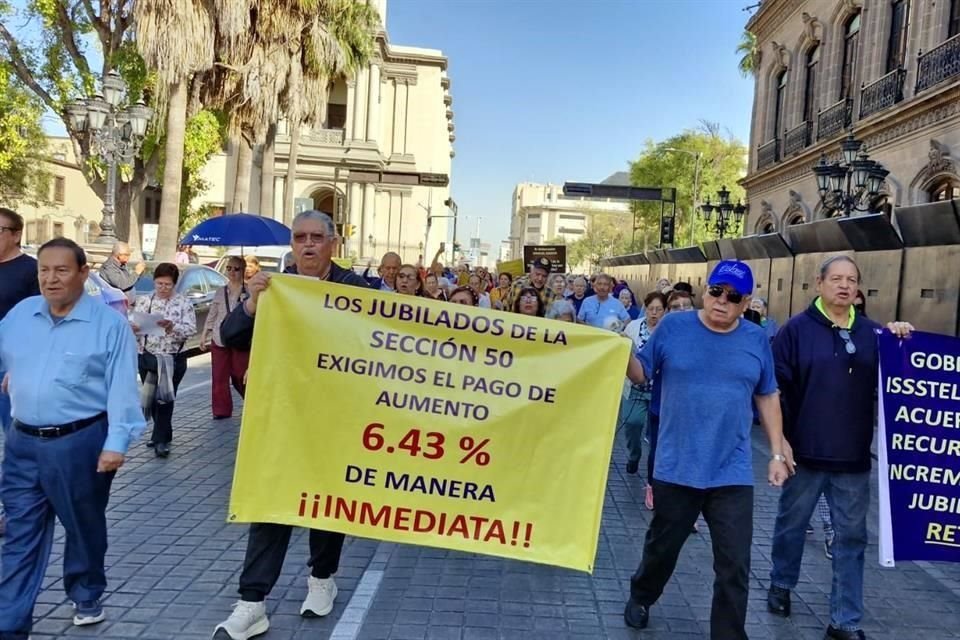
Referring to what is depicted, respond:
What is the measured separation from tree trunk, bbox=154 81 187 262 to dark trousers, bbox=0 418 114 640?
18.2m

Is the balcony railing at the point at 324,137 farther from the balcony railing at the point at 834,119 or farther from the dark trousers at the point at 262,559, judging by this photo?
the dark trousers at the point at 262,559

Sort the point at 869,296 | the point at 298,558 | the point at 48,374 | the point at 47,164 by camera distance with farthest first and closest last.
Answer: the point at 47,164, the point at 869,296, the point at 298,558, the point at 48,374

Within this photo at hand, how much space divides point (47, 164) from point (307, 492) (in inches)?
1882

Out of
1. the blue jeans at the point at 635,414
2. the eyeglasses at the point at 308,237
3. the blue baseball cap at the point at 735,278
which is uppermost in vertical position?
the eyeglasses at the point at 308,237

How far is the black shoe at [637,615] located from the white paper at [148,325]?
5251 millimetres

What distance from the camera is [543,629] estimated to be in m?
4.18

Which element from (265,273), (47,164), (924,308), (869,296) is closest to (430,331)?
(265,273)

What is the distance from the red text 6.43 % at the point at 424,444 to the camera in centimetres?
387

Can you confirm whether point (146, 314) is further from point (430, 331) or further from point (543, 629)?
point (543, 629)

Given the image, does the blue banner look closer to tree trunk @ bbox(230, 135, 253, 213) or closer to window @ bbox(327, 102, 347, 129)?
tree trunk @ bbox(230, 135, 253, 213)

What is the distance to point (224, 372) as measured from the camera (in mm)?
9188

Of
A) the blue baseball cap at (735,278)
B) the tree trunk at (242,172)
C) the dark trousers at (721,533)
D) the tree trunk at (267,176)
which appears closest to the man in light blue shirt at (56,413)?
the dark trousers at (721,533)

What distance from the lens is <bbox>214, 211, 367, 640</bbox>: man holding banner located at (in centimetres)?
380

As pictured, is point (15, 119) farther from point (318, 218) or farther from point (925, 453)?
point (925, 453)
